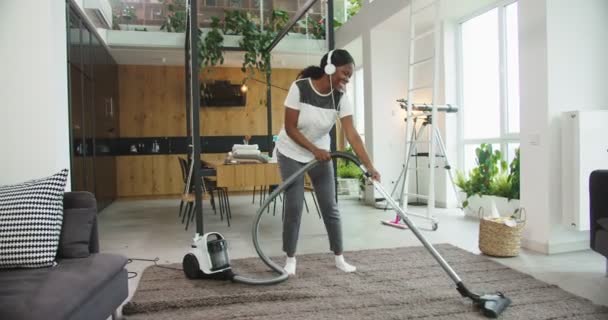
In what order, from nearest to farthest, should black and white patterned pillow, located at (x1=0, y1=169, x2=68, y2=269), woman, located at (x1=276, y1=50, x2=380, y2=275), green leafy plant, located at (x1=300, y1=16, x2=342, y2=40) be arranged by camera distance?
black and white patterned pillow, located at (x1=0, y1=169, x2=68, y2=269), woman, located at (x1=276, y1=50, x2=380, y2=275), green leafy plant, located at (x1=300, y1=16, x2=342, y2=40)

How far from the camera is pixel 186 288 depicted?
261 cm

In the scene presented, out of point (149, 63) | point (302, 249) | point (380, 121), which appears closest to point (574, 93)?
point (302, 249)


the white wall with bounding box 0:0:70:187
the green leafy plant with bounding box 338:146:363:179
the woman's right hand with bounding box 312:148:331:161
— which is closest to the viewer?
the white wall with bounding box 0:0:70:187

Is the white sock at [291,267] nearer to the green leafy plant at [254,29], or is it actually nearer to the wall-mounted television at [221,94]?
the green leafy plant at [254,29]

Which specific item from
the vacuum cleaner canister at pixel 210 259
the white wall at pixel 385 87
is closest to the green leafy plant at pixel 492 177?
the white wall at pixel 385 87

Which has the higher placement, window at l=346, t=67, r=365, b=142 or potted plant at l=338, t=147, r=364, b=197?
window at l=346, t=67, r=365, b=142

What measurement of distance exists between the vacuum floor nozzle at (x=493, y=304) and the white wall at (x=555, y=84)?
139 centimetres

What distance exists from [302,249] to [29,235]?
219cm

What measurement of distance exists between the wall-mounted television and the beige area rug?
564cm

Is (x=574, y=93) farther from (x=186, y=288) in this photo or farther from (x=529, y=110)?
A: (x=186, y=288)

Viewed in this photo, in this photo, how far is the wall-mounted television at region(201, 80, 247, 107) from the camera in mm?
8289

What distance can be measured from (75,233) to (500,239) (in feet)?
8.93

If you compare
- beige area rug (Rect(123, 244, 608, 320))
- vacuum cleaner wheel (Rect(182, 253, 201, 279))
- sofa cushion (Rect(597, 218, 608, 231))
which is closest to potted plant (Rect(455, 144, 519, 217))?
beige area rug (Rect(123, 244, 608, 320))

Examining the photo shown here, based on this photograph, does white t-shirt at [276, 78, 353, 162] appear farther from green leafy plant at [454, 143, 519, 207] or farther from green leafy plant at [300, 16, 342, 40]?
green leafy plant at [300, 16, 342, 40]
